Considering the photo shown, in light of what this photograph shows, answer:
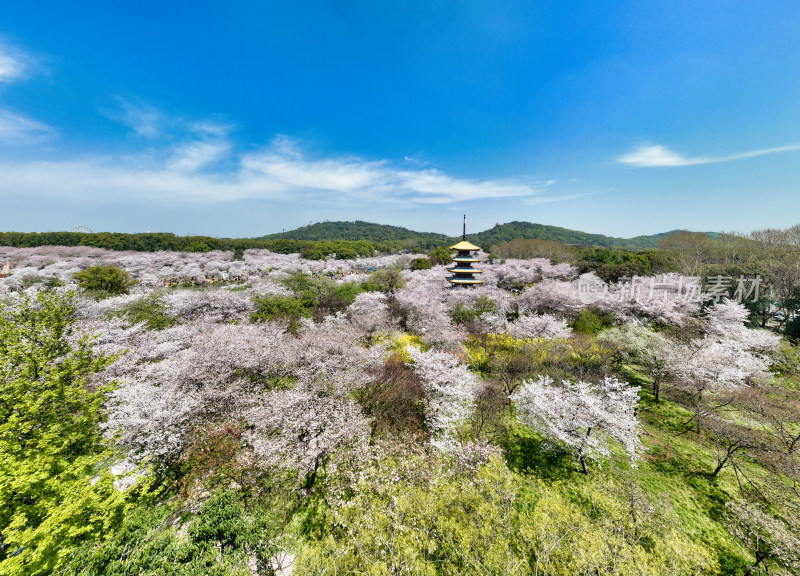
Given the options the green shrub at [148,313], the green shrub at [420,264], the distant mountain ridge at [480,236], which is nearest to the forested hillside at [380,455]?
the green shrub at [148,313]

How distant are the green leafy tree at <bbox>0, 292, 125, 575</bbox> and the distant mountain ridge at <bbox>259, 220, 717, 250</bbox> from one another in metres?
142

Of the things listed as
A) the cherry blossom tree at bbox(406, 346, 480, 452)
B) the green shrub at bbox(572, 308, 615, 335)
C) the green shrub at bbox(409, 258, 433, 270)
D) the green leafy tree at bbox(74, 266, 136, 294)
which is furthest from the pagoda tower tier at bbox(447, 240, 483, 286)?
the green leafy tree at bbox(74, 266, 136, 294)

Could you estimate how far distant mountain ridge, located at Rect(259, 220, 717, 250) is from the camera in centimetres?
15812

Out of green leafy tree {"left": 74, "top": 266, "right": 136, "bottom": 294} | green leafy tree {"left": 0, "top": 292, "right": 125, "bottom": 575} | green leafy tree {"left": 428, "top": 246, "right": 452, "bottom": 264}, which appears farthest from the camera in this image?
green leafy tree {"left": 428, "top": 246, "right": 452, "bottom": 264}

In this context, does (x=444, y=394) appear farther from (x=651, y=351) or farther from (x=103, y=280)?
(x=103, y=280)

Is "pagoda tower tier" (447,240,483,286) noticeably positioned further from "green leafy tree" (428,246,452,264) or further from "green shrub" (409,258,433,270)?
"green leafy tree" (428,246,452,264)

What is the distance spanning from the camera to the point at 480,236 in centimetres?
18288

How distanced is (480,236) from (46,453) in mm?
190324

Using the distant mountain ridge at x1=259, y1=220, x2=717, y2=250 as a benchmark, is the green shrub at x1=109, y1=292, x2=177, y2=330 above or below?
below

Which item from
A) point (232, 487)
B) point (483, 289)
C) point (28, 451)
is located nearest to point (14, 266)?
point (28, 451)

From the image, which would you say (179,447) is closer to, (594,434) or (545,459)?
(545,459)

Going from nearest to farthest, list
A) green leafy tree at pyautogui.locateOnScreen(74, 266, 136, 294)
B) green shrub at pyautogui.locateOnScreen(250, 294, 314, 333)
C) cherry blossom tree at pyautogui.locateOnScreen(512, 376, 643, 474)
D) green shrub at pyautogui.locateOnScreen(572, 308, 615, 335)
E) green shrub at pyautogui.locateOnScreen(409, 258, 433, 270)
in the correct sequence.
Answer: cherry blossom tree at pyautogui.locateOnScreen(512, 376, 643, 474) < green shrub at pyautogui.locateOnScreen(250, 294, 314, 333) < green shrub at pyautogui.locateOnScreen(572, 308, 615, 335) < green leafy tree at pyautogui.locateOnScreen(74, 266, 136, 294) < green shrub at pyautogui.locateOnScreen(409, 258, 433, 270)

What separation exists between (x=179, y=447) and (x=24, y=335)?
8.39 metres

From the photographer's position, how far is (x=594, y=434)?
13156 millimetres
